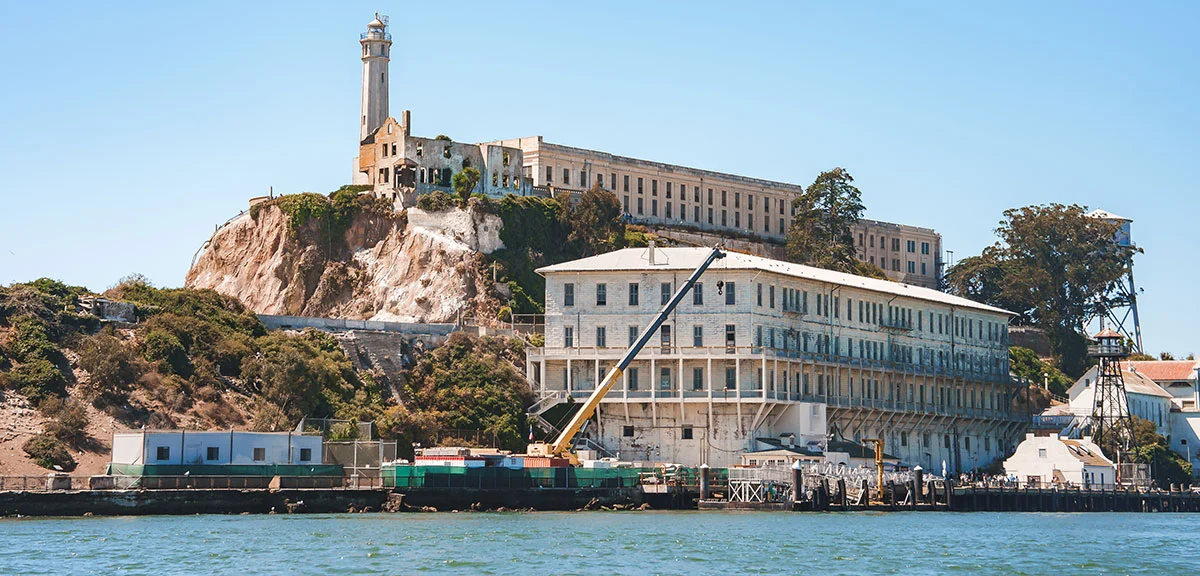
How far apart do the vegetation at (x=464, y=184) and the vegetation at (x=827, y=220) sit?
90.3ft

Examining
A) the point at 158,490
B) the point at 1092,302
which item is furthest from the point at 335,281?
the point at 1092,302

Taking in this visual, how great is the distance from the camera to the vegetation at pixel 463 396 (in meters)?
90.0

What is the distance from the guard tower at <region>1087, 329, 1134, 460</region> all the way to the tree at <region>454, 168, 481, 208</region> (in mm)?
36701

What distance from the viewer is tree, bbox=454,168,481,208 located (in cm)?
11338

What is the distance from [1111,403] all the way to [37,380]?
5786cm

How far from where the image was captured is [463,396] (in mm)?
93000

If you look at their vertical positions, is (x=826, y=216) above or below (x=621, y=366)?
above

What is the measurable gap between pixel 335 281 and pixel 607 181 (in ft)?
75.9

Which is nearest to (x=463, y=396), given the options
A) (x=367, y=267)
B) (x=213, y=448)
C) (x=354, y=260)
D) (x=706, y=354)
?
(x=706, y=354)

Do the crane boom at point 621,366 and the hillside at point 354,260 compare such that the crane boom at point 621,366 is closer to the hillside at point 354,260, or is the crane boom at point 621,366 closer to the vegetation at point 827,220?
the hillside at point 354,260

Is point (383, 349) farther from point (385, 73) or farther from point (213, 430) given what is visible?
point (385, 73)

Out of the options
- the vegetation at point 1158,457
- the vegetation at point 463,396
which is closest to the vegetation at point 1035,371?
the vegetation at point 1158,457

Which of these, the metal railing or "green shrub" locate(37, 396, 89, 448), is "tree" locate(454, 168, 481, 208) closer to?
"green shrub" locate(37, 396, 89, 448)

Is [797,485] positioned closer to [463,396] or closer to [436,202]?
[463,396]
